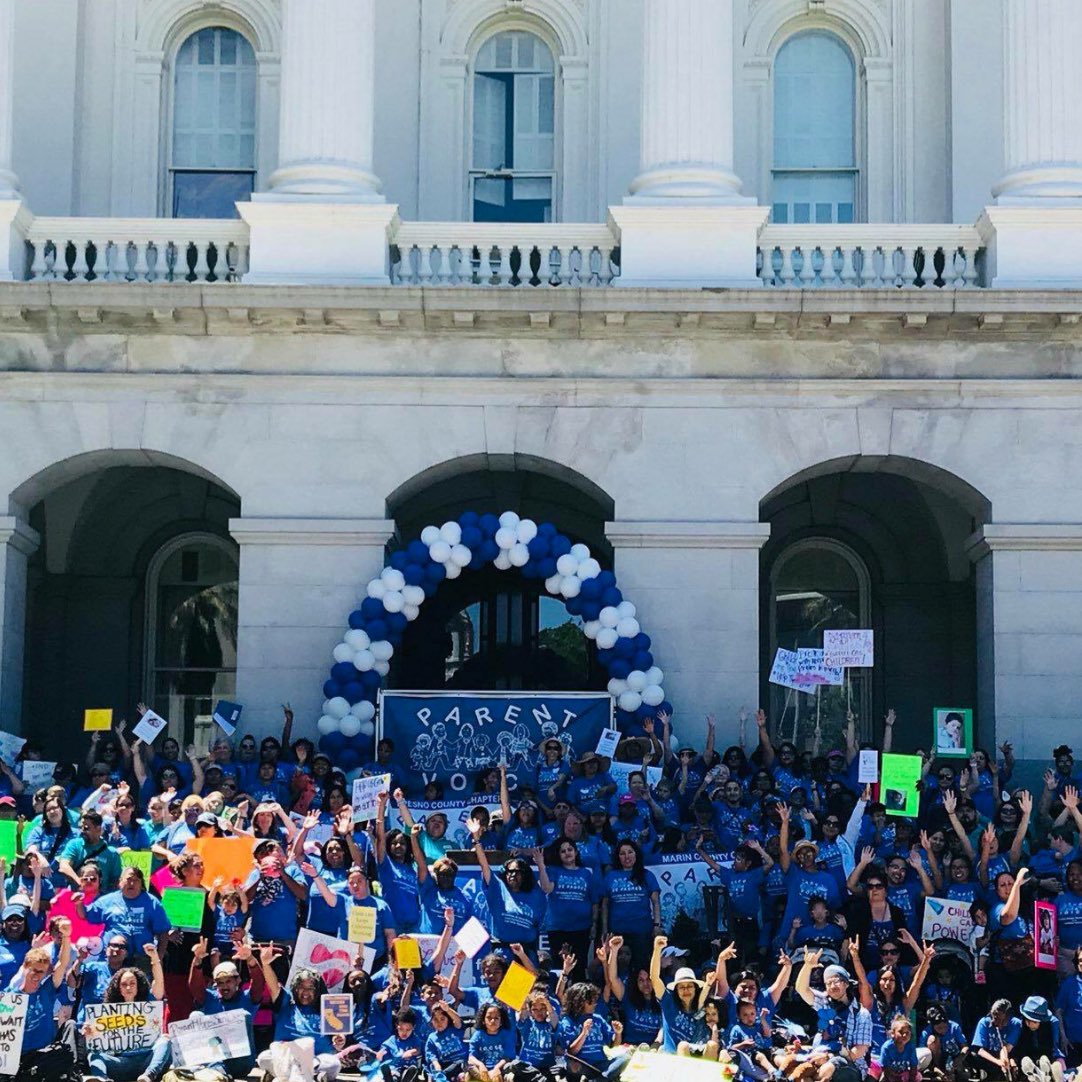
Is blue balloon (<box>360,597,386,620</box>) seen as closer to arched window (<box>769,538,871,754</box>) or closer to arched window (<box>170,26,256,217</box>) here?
arched window (<box>170,26,256,217</box>)

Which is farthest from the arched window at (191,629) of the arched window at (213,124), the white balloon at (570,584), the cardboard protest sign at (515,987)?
the cardboard protest sign at (515,987)

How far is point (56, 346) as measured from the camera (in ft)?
88.9

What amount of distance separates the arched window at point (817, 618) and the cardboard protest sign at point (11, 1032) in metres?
14.5

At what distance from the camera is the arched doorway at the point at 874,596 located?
31078 mm

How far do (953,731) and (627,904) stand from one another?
538cm

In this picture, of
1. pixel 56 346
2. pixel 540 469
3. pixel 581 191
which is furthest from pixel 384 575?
pixel 581 191

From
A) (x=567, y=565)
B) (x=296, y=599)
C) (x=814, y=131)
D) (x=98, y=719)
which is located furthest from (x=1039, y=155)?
(x=98, y=719)

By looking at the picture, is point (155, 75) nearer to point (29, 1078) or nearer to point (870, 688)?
point (870, 688)

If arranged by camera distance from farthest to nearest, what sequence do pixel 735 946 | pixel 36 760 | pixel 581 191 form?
1. pixel 581 191
2. pixel 36 760
3. pixel 735 946

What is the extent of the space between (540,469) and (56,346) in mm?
5636

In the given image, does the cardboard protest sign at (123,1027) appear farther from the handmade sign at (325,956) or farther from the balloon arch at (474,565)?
the balloon arch at (474,565)

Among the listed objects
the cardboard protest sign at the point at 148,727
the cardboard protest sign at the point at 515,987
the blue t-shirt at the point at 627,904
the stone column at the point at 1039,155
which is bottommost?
the cardboard protest sign at the point at 515,987

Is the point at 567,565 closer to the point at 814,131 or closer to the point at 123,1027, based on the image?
the point at 814,131

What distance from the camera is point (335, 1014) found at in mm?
19328
